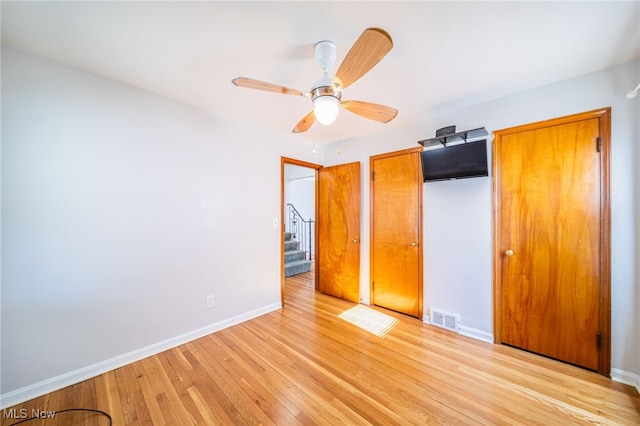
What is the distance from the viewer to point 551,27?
57.4 inches

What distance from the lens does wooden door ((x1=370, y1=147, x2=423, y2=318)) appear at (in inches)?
113

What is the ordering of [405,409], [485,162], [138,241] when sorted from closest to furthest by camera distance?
1. [405,409]
2. [138,241]
3. [485,162]

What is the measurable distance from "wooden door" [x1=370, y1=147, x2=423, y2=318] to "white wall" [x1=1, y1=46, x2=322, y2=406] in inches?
69.2

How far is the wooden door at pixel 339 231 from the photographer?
11.4 feet

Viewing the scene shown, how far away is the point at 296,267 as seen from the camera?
16.6ft

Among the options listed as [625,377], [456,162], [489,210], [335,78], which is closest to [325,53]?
[335,78]

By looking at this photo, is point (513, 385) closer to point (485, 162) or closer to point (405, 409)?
point (405, 409)

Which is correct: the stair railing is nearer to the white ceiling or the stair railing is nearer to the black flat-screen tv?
→ the black flat-screen tv

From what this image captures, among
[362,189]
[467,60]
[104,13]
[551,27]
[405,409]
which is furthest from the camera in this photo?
[362,189]

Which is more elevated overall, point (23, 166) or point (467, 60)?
point (467, 60)

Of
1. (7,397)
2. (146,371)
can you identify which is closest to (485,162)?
(146,371)

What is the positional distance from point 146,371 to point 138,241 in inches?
42.7

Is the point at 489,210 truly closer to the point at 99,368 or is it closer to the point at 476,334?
the point at 476,334

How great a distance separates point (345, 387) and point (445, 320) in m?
1.50
